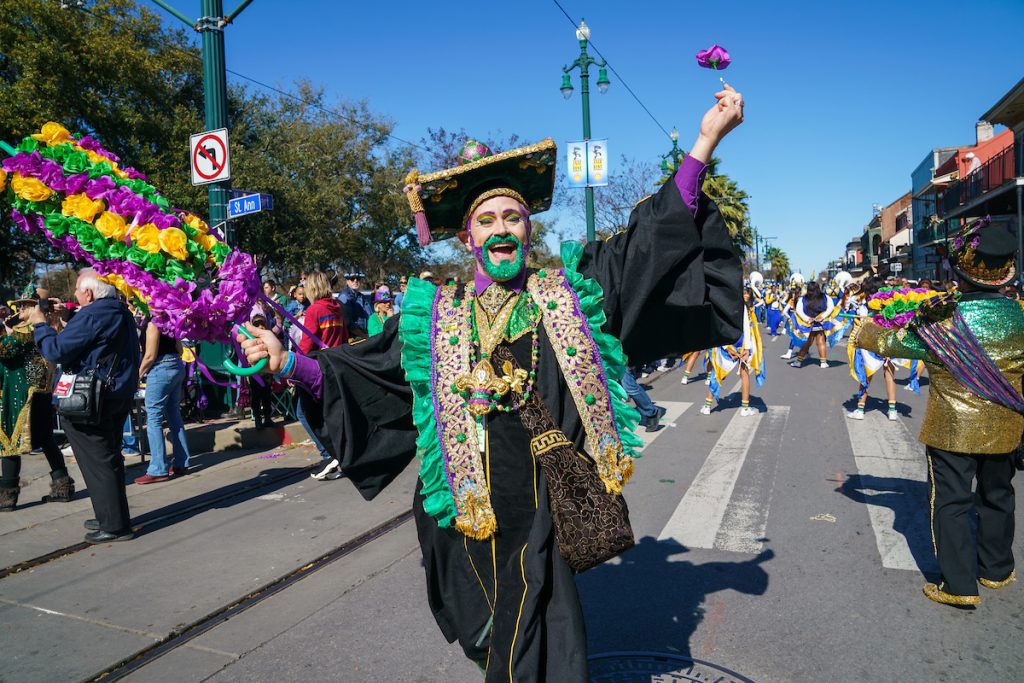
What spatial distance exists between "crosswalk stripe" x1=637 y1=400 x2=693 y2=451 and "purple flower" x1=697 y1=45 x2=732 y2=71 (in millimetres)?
6143

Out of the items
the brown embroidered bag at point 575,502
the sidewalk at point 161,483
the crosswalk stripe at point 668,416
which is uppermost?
the brown embroidered bag at point 575,502

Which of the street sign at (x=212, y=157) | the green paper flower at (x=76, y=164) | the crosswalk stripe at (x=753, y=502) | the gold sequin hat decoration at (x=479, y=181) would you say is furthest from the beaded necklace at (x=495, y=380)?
the street sign at (x=212, y=157)

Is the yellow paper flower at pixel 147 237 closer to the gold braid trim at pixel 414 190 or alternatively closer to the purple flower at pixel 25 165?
the purple flower at pixel 25 165

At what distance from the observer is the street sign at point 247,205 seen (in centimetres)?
666

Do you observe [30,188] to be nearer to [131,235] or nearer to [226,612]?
[131,235]

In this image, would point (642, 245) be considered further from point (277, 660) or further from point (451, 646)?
point (277, 660)

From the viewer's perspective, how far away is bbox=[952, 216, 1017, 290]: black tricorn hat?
4.02 m

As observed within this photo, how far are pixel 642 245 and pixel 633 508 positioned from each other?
12.9 feet

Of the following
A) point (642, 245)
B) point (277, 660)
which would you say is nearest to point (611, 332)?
point (642, 245)

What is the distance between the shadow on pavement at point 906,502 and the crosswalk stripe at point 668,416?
235 centimetres

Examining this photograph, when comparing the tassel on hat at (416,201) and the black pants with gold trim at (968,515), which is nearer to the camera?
the tassel on hat at (416,201)

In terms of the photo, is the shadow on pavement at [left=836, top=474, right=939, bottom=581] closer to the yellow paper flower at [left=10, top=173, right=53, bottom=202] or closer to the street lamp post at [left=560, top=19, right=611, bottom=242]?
the yellow paper flower at [left=10, top=173, right=53, bottom=202]

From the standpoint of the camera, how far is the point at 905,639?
3.74 m

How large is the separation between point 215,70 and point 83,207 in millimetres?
4961
